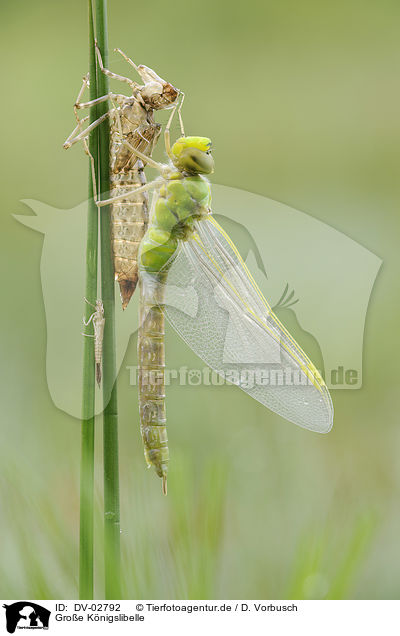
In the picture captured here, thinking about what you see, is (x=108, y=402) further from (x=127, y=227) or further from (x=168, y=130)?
(x=168, y=130)

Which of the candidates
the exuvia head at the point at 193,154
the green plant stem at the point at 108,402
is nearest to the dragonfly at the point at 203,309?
the exuvia head at the point at 193,154

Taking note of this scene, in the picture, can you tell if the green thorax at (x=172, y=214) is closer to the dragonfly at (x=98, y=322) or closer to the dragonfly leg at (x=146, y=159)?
the dragonfly leg at (x=146, y=159)

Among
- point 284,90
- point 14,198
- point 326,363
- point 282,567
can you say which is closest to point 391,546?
point 282,567

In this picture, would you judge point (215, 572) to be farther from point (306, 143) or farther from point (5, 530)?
point (306, 143)
